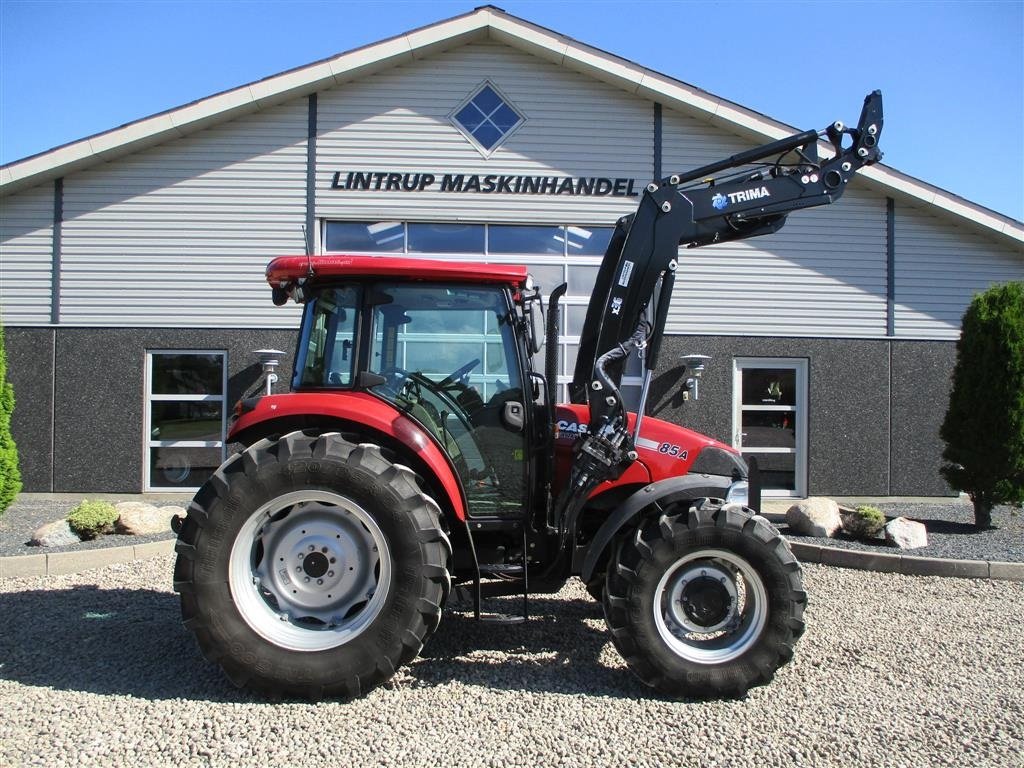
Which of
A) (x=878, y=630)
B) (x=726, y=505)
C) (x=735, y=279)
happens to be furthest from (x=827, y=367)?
(x=726, y=505)

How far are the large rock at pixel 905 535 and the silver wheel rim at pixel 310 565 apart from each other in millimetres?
Result: 5635

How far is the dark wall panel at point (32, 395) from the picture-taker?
9.65 metres

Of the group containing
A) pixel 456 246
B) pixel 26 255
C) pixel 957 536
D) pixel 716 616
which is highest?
pixel 456 246

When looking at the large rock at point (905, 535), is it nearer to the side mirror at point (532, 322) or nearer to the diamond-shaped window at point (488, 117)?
the side mirror at point (532, 322)

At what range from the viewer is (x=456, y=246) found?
1006 centimetres

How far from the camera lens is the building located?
9758 millimetres

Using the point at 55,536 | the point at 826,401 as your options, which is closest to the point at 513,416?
the point at 55,536

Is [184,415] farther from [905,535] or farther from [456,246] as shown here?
[905,535]

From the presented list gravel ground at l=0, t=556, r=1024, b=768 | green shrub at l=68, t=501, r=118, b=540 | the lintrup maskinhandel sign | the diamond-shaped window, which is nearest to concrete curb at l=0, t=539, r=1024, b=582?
green shrub at l=68, t=501, r=118, b=540

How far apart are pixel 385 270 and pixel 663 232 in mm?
1599

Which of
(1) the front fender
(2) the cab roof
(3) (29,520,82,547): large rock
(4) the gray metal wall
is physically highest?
(4) the gray metal wall

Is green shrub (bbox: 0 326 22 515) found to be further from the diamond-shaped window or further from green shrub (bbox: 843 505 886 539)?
green shrub (bbox: 843 505 886 539)

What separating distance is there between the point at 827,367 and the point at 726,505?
7.48 m

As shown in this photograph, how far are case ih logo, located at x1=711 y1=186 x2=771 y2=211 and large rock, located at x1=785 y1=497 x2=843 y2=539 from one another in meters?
4.64
